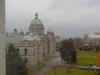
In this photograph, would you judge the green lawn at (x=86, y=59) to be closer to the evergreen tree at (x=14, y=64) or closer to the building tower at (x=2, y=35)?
the evergreen tree at (x=14, y=64)

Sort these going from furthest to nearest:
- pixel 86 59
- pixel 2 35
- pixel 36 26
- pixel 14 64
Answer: pixel 36 26 < pixel 86 59 < pixel 14 64 < pixel 2 35

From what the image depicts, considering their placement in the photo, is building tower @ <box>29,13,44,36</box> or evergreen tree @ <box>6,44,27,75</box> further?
building tower @ <box>29,13,44,36</box>

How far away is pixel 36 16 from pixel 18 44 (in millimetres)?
20581

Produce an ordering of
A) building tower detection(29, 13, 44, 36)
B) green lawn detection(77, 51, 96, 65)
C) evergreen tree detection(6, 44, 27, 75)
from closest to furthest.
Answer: evergreen tree detection(6, 44, 27, 75)
green lawn detection(77, 51, 96, 65)
building tower detection(29, 13, 44, 36)

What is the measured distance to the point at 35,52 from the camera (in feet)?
123

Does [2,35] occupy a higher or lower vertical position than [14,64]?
higher

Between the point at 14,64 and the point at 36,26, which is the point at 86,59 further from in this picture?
the point at 14,64

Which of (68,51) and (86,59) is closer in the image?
(68,51)

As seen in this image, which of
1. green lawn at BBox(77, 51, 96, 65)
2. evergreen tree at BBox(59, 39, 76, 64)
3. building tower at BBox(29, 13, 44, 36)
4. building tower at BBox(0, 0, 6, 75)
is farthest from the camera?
building tower at BBox(29, 13, 44, 36)

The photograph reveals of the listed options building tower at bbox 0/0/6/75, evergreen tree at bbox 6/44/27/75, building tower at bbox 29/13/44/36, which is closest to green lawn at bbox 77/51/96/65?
building tower at bbox 29/13/44/36

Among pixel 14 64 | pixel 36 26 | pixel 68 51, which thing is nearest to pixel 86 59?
pixel 68 51

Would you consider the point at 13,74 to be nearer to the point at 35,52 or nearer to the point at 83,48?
the point at 35,52

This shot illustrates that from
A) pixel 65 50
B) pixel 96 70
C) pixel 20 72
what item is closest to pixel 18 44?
pixel 65 50

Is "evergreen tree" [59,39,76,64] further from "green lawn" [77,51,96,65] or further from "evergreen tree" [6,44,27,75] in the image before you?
"evergreen tree" [6,44,27,75]
